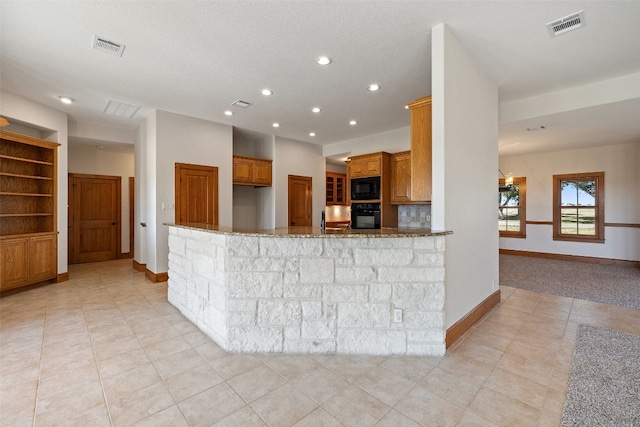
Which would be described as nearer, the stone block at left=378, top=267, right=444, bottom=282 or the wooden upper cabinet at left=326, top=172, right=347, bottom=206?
the stone block at left=378, top=267, right=444, bottom=282

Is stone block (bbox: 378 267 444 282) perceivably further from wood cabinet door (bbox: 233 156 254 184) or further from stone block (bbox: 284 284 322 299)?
wood cabinet door (bbox: 233 156 254 184)

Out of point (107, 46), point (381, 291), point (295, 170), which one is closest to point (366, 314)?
point (381, 291)

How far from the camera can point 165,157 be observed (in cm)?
467

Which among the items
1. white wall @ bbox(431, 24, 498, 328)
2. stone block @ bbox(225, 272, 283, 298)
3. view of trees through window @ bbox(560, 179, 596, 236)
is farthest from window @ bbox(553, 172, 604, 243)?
stone block @ bbox(225, 272, 283, 298)

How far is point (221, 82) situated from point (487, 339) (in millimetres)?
4098

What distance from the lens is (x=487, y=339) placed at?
2672mm

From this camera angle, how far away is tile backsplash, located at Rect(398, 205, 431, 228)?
511 centimetres

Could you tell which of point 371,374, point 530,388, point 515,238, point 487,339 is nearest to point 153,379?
point 371,374

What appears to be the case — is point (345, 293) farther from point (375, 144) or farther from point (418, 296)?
point (375, 144)

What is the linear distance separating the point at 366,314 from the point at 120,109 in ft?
16.0

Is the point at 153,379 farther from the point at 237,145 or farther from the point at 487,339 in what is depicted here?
the point at 237,145

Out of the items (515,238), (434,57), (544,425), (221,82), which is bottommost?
(544,425)

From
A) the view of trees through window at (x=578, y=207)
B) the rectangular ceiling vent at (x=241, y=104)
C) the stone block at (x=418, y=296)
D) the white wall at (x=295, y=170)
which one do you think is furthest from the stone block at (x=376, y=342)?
the view of trees through window at (x=578, y=207)

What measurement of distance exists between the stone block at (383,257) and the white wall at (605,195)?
6.83m
